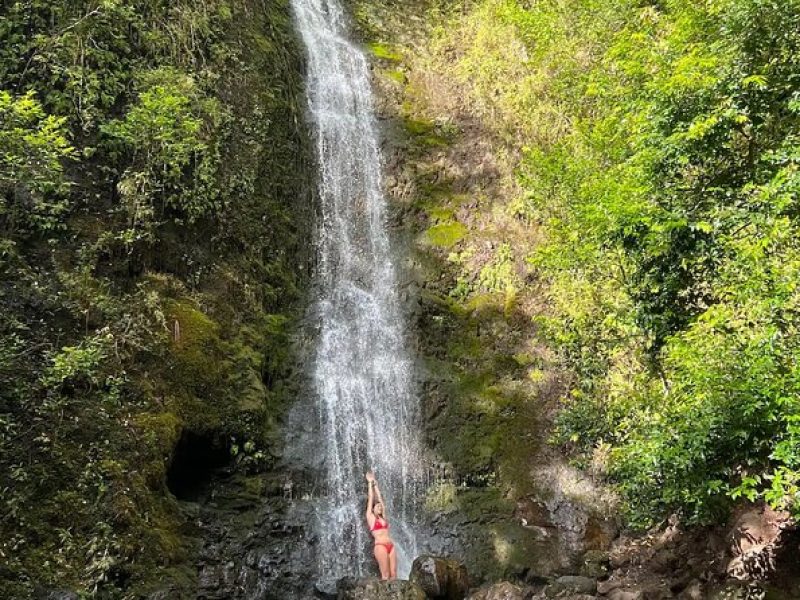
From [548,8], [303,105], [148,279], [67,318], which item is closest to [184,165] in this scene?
[148,279]

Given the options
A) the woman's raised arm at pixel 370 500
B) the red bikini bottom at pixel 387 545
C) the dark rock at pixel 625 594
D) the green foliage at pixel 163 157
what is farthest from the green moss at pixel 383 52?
the dark rock at pixel 625 594

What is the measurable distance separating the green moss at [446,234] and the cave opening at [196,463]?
261 inches

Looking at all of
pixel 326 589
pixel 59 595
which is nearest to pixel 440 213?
pixel 326 589

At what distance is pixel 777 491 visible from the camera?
4.49 m

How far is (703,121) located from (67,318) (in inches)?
305

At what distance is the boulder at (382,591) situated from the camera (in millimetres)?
6824

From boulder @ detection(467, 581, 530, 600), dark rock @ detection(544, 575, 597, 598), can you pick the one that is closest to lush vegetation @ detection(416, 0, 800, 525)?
dark rock @ detection(544, 575, 597, 598)

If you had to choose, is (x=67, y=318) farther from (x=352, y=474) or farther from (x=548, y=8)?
(x=548, y=8)

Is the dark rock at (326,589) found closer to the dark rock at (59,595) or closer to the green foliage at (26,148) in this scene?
the dark rock at (59,595)

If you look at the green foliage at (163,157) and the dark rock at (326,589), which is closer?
the dark rock at (326,589)

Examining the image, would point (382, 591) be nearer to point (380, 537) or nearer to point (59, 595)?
point (380, 537)

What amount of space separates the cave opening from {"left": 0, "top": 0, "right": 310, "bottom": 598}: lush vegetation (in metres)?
0.12

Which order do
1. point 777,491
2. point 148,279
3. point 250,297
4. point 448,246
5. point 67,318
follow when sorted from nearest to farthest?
point 777,491 → point 67,318 → point 148,279 → point 250,297 → point 448,246

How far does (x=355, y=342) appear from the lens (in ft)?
37.4
